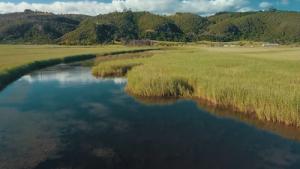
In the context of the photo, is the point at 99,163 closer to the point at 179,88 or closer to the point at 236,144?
the point at 236,144

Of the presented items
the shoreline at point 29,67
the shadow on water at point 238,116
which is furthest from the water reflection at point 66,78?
the shadow on water at point 238,116

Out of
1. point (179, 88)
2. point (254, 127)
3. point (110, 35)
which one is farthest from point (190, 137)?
point (110, 35)

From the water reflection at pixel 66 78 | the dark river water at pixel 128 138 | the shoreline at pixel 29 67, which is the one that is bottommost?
the dark river water at pixel 128 138

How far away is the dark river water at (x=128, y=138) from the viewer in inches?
571

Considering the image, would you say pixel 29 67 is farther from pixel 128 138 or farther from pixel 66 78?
pixel 128 138

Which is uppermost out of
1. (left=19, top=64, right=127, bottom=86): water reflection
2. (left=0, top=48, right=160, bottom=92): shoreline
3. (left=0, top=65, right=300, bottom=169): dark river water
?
(left=0, top=48, right=160, bottom=92): shoreline

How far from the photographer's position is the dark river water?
14.5 m

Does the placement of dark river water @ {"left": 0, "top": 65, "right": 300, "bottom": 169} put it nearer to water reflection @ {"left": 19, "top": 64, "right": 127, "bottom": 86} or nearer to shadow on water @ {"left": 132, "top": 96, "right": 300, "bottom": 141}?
shadow on water @ {"left": 132, "top": 96, "right": 300, "bottom": 141}

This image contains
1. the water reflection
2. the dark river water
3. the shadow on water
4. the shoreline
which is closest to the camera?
the dark river water

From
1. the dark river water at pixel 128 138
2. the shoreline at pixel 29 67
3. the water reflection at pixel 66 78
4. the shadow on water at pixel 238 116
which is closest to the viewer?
the dark river water at pixel 128 138

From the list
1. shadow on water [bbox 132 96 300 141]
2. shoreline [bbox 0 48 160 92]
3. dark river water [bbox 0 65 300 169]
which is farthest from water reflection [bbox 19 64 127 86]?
shadow on water [bbox 132 96 300 141]

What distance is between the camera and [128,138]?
17.8m

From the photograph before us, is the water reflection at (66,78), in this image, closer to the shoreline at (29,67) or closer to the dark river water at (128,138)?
the shoreline at (29,67)

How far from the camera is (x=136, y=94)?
29484 mm
